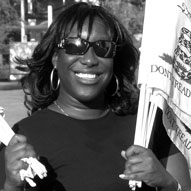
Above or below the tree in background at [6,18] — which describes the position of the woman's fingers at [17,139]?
above

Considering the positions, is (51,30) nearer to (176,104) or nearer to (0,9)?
(176,104)

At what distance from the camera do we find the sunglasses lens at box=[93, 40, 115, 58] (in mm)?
2688

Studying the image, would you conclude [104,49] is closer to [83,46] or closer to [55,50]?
[83,46]

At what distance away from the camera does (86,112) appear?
2.83m

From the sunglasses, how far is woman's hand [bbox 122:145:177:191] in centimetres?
58

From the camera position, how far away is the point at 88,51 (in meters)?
2.71

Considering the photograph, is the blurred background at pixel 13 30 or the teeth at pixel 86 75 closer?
the teeth at pixel 86 75

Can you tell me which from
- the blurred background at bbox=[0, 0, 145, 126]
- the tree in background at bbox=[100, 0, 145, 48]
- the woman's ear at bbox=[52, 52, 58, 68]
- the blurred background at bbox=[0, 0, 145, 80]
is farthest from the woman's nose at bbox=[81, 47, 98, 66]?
the tree in background at bbox=[100, 0, 145, 48]

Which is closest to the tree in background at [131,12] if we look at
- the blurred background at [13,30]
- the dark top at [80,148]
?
the blurred background at [13,30]

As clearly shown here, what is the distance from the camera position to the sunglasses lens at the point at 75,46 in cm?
265

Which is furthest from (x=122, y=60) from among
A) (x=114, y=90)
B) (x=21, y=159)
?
(x=21, y=159)

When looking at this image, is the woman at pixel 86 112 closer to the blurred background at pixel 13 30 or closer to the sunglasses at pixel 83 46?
the sunglasses at pixel 83 46

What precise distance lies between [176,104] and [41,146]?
655 mm

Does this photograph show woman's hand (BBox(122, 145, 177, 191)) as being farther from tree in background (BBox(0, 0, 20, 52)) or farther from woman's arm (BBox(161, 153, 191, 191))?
tree in background (BBox(0, 0, 20, 52))
